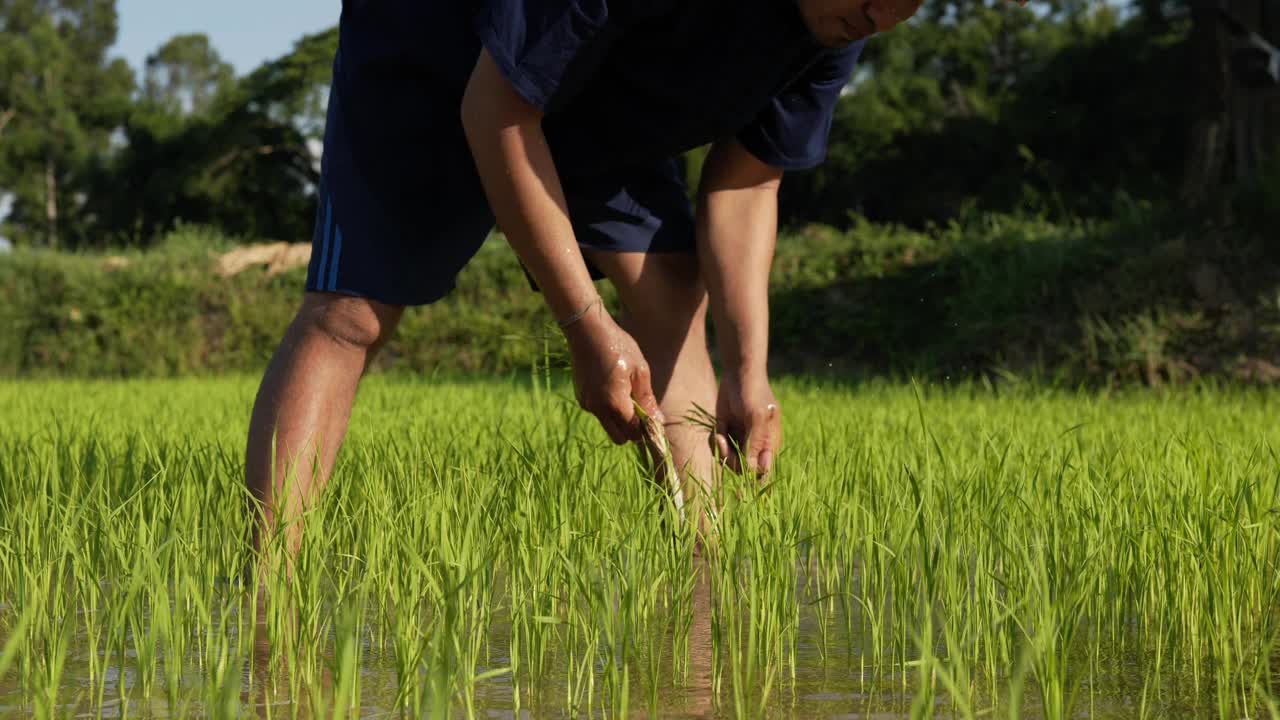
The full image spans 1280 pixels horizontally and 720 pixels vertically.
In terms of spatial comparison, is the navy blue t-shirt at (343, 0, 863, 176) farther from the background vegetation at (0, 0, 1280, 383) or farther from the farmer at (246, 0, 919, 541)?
the background vegetation at (0, 0, 1280, 383)

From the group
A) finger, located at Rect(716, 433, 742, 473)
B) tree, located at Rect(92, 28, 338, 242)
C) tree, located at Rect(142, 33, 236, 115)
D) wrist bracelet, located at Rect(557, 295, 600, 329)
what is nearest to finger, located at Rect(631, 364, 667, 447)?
wrist bracelet, located at Rect(557, 295, 600, 329)

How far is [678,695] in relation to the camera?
1.64 meters

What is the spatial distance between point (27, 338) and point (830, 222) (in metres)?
12.8

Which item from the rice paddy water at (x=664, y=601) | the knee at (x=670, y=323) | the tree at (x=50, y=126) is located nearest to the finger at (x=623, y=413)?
the rice paddy water at (x=664, y=601)

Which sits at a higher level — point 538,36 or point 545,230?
point 538,36

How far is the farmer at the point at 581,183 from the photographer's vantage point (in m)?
2.02

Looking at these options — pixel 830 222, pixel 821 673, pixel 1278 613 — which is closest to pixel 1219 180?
pixel 1278 613

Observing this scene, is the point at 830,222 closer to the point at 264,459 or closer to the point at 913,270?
the point at 913,270

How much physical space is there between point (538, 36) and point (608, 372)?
1.75 ft

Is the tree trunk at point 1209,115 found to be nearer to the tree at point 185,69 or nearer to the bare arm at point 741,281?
the bare arm at point 741,281

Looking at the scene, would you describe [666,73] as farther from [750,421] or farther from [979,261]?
[979,261]

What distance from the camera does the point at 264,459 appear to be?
2.29 m

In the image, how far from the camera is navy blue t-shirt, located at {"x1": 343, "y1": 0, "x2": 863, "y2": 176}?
6.40 feet

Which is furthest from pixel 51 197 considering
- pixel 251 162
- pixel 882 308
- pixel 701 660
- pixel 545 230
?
pixel 701 660
